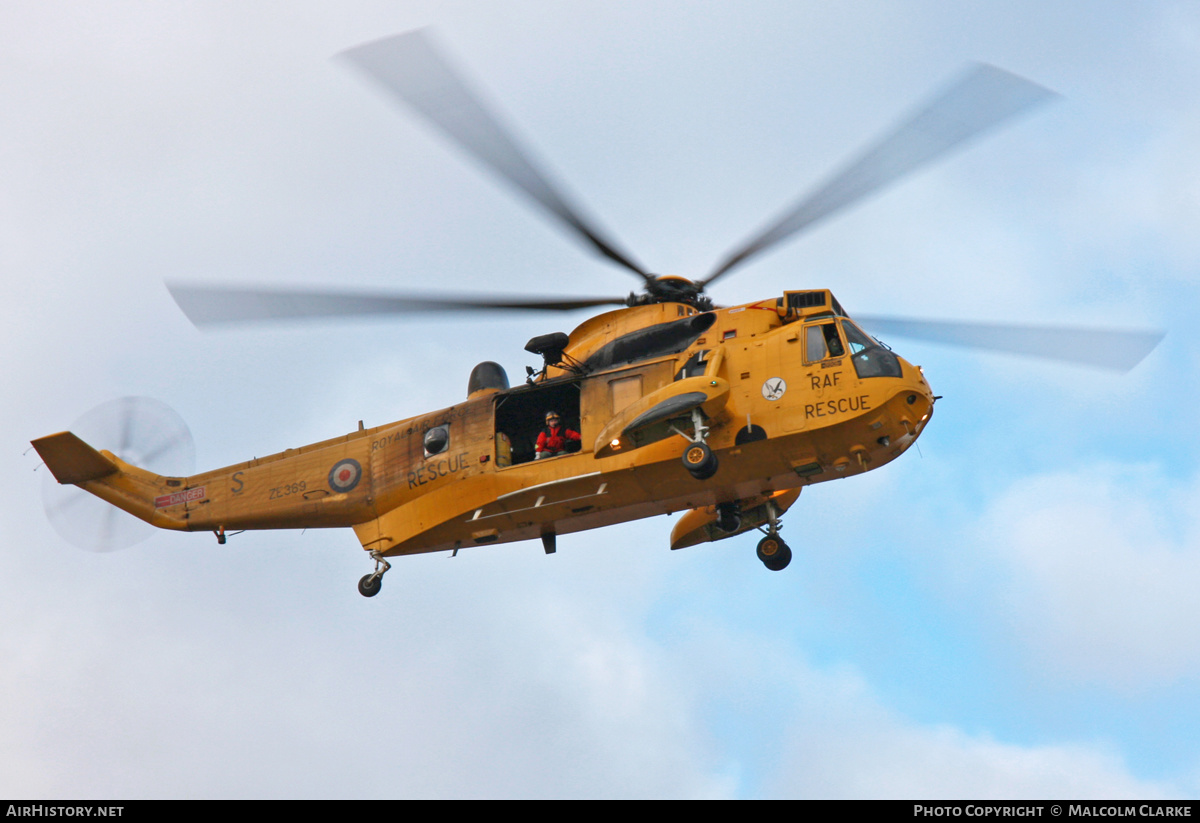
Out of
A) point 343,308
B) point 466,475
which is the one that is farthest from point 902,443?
point 343,308

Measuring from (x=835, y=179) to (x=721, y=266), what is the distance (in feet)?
9.09

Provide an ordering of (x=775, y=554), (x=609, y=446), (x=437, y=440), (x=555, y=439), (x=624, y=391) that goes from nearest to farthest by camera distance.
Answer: (x=609, y=446) → (x=624, y=391) → (x=555, y=439) → (x=775, y=554) → (x=437, y=440)

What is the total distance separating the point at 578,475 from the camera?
2230cm

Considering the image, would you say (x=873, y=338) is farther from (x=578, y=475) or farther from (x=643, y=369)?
(x=578, y=475)

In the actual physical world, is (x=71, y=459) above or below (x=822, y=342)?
above

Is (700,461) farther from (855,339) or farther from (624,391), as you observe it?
(855,339)

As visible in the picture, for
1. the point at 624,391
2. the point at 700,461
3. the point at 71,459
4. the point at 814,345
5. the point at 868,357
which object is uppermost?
the point at 71,459

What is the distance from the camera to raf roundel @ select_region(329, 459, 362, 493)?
992 inches

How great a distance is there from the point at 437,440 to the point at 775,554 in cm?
664

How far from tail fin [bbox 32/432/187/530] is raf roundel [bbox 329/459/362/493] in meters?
3.87

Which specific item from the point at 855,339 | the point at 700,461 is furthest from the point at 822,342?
the point at 700,461

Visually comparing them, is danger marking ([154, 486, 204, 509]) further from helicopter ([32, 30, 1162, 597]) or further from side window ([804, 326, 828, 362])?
side window ([804, 326, 828, 362])

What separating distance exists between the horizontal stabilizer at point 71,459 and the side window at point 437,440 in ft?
24.9

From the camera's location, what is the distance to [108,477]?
2739 cm
